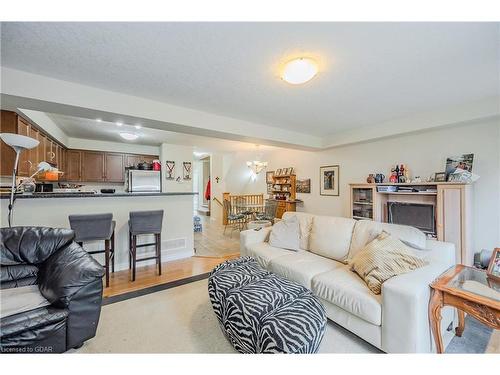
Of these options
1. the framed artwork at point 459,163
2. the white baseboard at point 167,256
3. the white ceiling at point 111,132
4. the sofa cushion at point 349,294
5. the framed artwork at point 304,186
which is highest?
the white ceiling at point 111,132

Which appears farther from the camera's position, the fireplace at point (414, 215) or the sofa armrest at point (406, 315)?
the fireplace at point (414, 215)

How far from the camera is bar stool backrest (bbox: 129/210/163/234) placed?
290 centimetres

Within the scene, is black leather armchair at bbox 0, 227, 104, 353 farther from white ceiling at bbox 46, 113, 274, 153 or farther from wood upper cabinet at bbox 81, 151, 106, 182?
wood upper cabinet at bbox 81, 151, 106, 182

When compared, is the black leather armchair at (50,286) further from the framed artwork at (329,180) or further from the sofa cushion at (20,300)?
the framed artwork at (329,180)

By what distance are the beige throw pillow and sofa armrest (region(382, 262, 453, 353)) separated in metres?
0.11

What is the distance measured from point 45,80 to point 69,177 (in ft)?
11.5

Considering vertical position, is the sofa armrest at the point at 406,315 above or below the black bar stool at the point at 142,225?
below

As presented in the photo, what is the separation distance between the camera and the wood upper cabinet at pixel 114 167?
5090 millimetres

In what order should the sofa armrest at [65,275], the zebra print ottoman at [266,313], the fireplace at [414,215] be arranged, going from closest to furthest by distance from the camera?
1. the zebra print ottoman at [266,313]
2. the sofa armrest at [65,275]
3. the fireplace at [414,215]

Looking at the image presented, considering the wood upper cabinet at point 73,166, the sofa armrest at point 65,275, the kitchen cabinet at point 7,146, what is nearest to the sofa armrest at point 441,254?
the sofa armrest at point 65,275

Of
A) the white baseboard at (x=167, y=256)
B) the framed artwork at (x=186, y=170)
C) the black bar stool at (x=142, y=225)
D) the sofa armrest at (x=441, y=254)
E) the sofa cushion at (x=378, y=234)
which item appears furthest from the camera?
the framed artwork at (x=186, y=170)

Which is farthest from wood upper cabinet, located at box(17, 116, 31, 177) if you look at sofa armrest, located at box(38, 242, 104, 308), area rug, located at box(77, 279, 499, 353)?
area rug, located at box(77, 279, 499, 353)

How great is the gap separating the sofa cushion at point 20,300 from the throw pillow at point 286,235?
87.9 inches

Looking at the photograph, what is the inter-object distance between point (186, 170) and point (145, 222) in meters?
2.63
